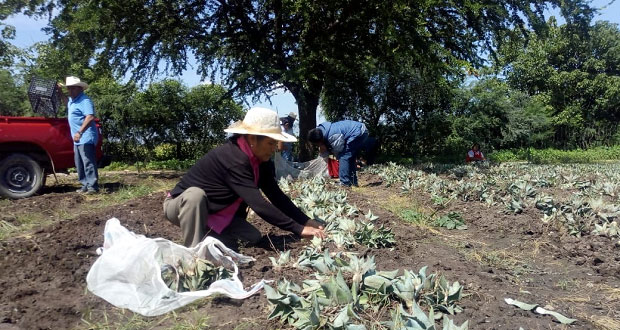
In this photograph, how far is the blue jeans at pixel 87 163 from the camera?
771 centimetres

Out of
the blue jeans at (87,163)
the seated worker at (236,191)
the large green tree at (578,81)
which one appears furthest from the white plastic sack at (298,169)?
the large green tree at (578,81)

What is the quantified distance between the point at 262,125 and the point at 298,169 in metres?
6.86

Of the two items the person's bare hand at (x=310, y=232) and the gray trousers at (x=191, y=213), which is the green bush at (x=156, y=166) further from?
the person's bare hand at (x=310, y=232)

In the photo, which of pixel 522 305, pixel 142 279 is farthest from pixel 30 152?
pixel 522 305

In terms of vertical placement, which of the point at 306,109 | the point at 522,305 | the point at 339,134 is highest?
the point at 306,109

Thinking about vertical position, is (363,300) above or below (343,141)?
below

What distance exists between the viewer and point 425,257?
12.8ft

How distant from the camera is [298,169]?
10562 mm

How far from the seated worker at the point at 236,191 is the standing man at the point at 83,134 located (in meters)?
4.25

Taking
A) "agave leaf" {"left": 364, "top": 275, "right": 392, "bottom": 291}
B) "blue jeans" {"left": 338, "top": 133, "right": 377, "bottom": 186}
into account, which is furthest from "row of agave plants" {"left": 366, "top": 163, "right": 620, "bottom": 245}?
"agave leaf" {"left": 364, "top": 275, "right": 392, "bottom": 291}

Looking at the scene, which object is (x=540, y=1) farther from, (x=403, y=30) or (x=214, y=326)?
(x=214, y=326)

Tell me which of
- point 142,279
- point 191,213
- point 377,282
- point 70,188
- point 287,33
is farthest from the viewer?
point 287,33

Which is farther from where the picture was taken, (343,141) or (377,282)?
(343,141)

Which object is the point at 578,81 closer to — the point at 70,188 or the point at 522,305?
the point at 70,188
